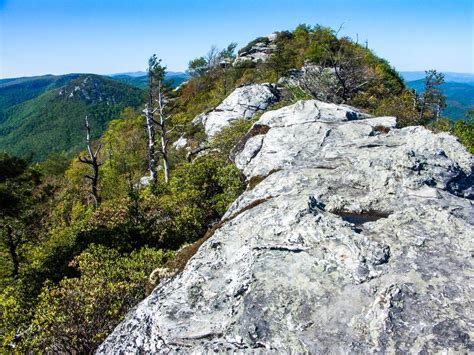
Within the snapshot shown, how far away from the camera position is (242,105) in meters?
32.8

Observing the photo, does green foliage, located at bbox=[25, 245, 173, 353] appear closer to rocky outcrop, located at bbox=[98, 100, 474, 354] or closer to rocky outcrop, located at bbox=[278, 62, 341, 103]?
rocky outcrop, located at bbox=[98, 100, 474, 354]

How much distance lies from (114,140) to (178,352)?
49262 mm

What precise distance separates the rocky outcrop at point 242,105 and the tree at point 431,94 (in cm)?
1218

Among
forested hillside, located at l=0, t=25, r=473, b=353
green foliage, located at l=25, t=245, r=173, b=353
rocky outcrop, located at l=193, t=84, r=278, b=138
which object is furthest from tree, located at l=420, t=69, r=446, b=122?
green foliage, located at l=25, t=245, r=173, b=353

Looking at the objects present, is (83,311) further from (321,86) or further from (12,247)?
(321,86)

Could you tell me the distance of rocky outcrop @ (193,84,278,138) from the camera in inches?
1265

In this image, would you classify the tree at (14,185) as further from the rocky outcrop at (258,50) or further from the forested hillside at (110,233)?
the rocky outcrop at (258,50)

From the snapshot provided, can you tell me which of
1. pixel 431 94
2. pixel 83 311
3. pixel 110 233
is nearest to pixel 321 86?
pixel 431 94

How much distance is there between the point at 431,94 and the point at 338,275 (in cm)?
3121

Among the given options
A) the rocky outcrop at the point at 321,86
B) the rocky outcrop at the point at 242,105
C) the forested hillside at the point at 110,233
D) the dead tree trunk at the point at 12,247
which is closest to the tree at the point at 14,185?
the forested hillside at the point at 110,233

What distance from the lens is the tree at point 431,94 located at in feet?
97.6

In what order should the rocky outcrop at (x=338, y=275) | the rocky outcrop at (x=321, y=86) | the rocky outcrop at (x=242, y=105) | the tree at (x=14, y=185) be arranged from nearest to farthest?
the rocky outcrop at (x=338, y=275) → the tree at (x=14, y=185) → the rocky outcrop at (x=321, y=86) → the rocky outcrop at (x=242, y=105)

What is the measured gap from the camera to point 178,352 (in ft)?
16.4

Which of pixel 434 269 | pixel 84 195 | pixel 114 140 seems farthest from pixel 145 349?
pixel 114 140
